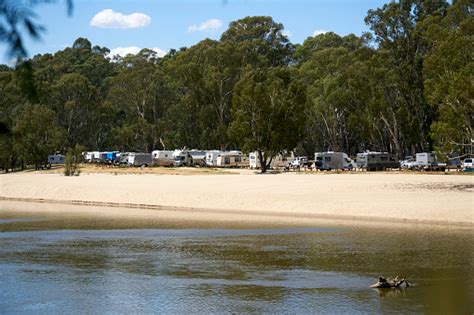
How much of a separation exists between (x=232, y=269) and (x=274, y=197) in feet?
68.7

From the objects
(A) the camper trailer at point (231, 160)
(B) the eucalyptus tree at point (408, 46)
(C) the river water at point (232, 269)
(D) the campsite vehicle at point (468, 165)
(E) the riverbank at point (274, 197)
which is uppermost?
(B) the eucalyptus tree at point (408, 46)

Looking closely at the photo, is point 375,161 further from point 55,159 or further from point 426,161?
point 55,159

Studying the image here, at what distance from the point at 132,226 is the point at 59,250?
7876 millimetres

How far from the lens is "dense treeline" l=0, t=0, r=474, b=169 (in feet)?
171

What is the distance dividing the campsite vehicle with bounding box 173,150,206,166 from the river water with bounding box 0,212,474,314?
51.5 m

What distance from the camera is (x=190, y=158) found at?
83.6 m

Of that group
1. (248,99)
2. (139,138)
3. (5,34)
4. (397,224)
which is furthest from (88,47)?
(5,34)

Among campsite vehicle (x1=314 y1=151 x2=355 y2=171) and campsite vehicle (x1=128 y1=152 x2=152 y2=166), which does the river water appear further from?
campsite vehicle (x1=128 y1=152 x2=152 y2=166)

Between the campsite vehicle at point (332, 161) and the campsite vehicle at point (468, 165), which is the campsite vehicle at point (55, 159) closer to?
the campsite vehicle at point (332, 161)

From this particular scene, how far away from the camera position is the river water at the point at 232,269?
1591cm

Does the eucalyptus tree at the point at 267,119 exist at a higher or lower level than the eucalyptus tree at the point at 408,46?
lower

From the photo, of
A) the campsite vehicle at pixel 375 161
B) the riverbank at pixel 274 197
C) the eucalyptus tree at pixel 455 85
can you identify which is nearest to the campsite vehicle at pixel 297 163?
the campsite vehicle at pixel 375 161

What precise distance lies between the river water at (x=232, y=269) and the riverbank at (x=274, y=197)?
16.1 feet

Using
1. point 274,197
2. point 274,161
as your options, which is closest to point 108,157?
point 274,161
